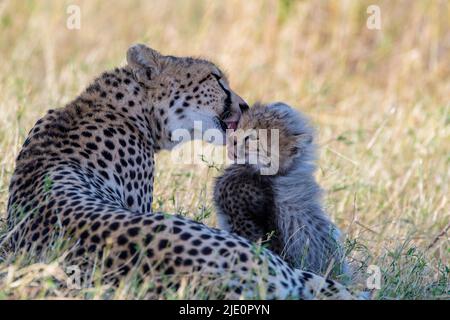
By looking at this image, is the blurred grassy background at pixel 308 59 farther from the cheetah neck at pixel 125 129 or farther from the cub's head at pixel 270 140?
the cheetah neck at pixel 125 129

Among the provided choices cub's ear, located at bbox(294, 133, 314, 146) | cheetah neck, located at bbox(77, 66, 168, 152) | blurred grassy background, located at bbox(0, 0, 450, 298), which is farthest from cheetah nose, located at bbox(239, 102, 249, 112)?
blurred grassy background, located at bbox(0, 0, 450, 298)

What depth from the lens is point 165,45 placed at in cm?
838

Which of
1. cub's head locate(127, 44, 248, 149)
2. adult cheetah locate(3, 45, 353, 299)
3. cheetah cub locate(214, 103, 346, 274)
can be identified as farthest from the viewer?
cub's head locate(127, 44, 248, 149)

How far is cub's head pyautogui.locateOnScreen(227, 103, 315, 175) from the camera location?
4426mm

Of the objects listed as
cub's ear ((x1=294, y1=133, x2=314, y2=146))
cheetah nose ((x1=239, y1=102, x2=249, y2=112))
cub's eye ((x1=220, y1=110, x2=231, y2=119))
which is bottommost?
cub's ear ((x1=294, y1=133, x2=314, y2=146))

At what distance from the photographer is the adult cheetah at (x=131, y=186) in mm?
3172

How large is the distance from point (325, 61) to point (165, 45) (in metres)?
1.41

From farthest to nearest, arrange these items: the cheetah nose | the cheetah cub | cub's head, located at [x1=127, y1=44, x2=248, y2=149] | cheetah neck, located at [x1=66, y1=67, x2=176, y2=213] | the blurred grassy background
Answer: the blurred grassy background < the cheetah nose < cub's head, located at [x1=127, y1=44, x2=248, y2=149] < the cheetah cub < cheetah neck, located at [x1=66, y1=67, x2=176, y2=213]

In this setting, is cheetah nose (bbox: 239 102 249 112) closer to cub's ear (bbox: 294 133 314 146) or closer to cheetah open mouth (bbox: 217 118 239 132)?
cheetah open mouth (bbox: 217 118 239 132)

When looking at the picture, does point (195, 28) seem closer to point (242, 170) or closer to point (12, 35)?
point (12, 35)

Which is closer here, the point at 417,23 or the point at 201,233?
the point at 201,233

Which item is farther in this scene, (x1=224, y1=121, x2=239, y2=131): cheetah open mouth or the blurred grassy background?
the blurred grassy background
